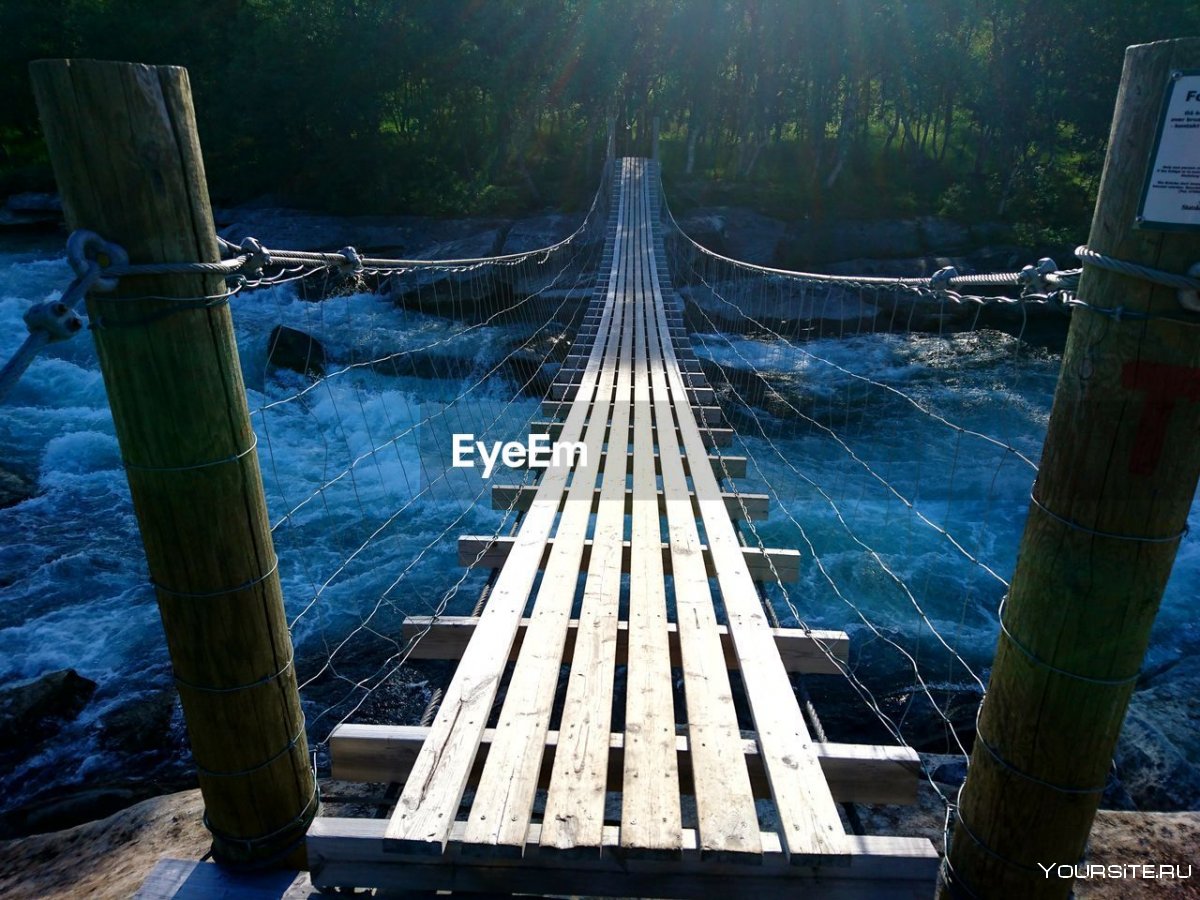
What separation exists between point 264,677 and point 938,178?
23497 millimetres

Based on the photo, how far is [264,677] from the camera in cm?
162

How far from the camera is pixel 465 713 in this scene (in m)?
1.98

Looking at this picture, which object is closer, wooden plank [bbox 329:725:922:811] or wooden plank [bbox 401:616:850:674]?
wooden plank [bbox 329:725:922:811]

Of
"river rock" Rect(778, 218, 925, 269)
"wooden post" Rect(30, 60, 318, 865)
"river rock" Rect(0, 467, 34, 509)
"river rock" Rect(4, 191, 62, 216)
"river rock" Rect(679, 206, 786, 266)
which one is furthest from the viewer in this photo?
"river rock" Rect(4, 191, 62, 216)

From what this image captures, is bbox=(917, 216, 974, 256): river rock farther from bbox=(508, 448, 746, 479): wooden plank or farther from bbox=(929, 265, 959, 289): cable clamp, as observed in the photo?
bbox=(929, 265, 959, 289): cable clamp

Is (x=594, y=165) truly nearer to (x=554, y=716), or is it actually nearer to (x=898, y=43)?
(x=898, y=43)

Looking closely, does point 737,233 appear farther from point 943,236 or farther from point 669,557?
point 669,557

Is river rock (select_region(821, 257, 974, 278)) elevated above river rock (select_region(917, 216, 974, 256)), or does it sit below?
below

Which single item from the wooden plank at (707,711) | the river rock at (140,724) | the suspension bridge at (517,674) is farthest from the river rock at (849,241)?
the suspension bridge at (517,674)

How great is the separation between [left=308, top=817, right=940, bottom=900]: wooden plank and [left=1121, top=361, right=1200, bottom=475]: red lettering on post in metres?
0.91

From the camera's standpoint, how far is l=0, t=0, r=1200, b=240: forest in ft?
58.3

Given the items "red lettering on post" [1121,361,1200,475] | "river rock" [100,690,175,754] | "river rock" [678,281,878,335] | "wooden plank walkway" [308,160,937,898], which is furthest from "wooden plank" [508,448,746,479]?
"river rock" [678,281,878,335]

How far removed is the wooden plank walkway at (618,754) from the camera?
160 cm

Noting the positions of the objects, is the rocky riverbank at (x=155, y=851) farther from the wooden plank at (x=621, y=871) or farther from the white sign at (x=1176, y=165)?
the white sign at (x=1176, y=165)
